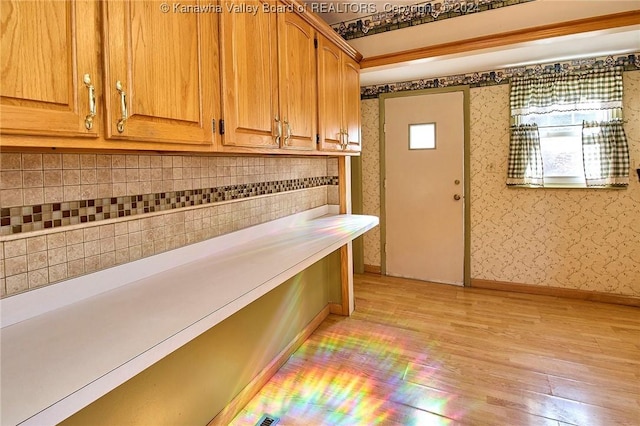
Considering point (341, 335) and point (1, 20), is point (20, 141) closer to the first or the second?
point (1, 20)

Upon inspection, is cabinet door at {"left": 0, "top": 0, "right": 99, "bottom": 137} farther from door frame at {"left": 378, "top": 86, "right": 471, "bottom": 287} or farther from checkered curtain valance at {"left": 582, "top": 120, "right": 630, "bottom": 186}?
checkered curtain valance at {"left": 582, "top": 120, "right": 630, "bottom": 186}

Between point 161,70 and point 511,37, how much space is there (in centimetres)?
257

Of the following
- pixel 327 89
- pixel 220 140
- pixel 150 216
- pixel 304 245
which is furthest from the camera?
pixel 327 89

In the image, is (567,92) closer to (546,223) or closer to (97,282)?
(546,223)

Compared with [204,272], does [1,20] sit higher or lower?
higher

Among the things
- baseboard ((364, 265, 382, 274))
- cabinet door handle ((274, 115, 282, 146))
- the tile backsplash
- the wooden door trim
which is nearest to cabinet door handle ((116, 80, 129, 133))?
the tile backsplash

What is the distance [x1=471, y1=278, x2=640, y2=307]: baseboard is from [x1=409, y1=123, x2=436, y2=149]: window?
1552 mm

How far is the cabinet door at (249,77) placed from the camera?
1.47 m

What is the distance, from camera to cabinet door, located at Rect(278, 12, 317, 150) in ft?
6.19

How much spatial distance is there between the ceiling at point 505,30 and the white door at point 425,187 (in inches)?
21.8

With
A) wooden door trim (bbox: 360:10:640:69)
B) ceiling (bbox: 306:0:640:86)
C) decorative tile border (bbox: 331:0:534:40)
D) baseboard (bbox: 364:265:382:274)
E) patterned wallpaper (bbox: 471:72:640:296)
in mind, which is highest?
decorative tile border (bbox: 331:0:534:40)

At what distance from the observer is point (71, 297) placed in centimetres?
125

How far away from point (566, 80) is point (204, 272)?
366cm

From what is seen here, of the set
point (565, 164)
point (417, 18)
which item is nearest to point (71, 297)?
point (417, 18)
